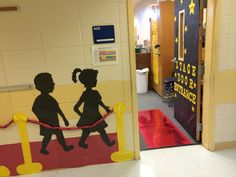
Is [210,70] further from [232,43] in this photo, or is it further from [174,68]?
[174,68]

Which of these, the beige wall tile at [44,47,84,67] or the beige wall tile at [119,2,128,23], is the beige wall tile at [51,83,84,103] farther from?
the beige wall tile at [119,2,128,23]

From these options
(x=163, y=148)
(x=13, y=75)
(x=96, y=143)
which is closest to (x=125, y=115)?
(x=96, y=143)

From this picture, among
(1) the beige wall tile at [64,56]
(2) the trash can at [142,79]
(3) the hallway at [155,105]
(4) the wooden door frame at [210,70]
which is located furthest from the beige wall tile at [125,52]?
(2) the trash can at [142,79]

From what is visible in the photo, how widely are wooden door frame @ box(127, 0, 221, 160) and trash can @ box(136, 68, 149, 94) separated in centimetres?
255

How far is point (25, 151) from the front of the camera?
221 cm

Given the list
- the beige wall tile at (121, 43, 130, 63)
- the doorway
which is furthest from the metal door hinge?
the beige wall tile at (121, 43, 130, 63)

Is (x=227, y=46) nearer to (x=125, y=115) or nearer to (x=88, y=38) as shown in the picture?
(x=125, y=115)

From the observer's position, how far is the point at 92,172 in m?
2.25

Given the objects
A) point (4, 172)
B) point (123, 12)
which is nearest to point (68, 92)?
point (123, 12)

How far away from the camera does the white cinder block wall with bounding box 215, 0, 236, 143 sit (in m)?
2.14

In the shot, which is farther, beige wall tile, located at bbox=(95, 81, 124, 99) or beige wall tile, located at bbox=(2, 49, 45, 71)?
beige wall tile, located at bbox=(95, 81, 124, 99)

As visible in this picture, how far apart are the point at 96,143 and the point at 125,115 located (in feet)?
1.49

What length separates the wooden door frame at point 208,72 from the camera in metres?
2.07

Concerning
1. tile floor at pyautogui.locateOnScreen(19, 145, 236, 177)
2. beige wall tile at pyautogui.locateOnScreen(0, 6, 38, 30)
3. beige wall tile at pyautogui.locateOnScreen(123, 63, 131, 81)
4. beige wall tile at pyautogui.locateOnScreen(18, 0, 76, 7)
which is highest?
beige wall tile at pyautogui.locateOnScreen(18, 0, 76, 7)
